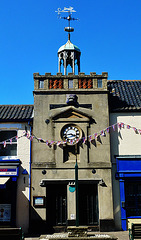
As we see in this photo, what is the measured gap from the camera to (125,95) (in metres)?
21.1

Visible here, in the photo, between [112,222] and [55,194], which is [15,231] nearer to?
[55,194]

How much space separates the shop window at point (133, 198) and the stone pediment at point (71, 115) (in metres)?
4.88

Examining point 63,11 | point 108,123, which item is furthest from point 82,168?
point 63,11

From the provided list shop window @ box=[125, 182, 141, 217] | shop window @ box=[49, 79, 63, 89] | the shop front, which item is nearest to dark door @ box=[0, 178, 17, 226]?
the shop front

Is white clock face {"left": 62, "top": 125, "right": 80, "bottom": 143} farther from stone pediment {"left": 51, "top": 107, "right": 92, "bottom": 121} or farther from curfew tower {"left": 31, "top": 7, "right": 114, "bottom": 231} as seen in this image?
stone pediment {"left": 51, "top": 107, "right": 92, "bottom": 121}

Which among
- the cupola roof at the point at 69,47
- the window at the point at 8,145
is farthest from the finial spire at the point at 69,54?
the window at the point at 8,145

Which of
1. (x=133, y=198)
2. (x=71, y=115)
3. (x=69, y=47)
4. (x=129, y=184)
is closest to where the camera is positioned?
(x=133, y=198)

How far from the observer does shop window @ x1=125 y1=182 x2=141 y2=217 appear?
58.6 ft

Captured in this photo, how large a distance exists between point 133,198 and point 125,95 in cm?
712

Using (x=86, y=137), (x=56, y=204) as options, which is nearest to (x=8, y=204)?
(x=56, y=204)

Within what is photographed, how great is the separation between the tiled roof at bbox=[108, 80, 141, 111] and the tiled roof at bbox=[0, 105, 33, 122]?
17.9 feet

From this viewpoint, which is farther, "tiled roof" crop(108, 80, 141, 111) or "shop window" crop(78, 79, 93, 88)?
"tiled roof" crop(108, 80, 141, 111)

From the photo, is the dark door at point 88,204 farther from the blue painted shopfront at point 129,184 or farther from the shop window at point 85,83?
the shop window at point 85,83

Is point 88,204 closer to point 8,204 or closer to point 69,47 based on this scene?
point 8,204
